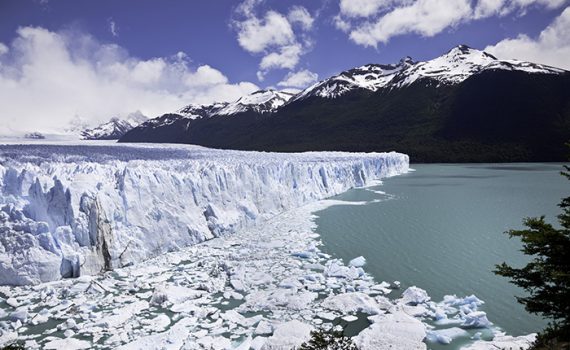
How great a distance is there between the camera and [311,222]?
1900cm

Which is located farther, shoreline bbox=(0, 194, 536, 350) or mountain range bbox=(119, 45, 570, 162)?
mountain range bbox=(119, 45, 570, 162)

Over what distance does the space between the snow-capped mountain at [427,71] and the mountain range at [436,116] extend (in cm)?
43

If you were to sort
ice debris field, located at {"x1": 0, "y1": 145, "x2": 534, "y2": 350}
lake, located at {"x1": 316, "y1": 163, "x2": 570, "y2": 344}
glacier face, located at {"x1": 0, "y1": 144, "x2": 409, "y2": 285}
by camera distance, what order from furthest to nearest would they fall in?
glacier face, located at {"x1": 0, "y1": 144, "x2": 409, "y2": 285}, lake, located at {"x1": 316, "y1": 163, "x2": 570, "y2": 344}, ice debris field, located at {"x1": 0, "y1": 145, "x2": 534, "y2": 350}

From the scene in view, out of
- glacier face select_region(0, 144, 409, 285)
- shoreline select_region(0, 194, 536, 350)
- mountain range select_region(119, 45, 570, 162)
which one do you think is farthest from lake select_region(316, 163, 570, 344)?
mountain range select_region(119, 45, 570, 162)

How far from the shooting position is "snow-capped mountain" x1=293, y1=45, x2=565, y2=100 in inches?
4661

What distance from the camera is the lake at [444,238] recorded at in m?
9.93

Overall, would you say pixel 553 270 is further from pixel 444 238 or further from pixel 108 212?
pixel 108 212

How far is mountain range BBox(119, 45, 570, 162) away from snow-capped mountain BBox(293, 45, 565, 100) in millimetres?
431

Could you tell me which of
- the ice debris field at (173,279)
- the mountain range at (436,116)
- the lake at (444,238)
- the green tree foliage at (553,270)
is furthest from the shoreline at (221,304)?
the mountain range at (436,116)

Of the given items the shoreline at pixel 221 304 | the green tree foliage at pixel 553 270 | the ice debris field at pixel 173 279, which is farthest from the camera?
the ice debris field at pixel 173 279

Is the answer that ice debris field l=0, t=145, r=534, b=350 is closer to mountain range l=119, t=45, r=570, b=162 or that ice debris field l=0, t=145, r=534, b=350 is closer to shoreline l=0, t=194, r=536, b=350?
shoreline l=0, t=194, r=536, b=350

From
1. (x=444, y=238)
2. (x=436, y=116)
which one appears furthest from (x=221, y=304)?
(x=436, y=116)

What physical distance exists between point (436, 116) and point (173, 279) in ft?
360

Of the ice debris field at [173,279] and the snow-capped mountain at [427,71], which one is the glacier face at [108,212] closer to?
the ice debris field at [173,279]
